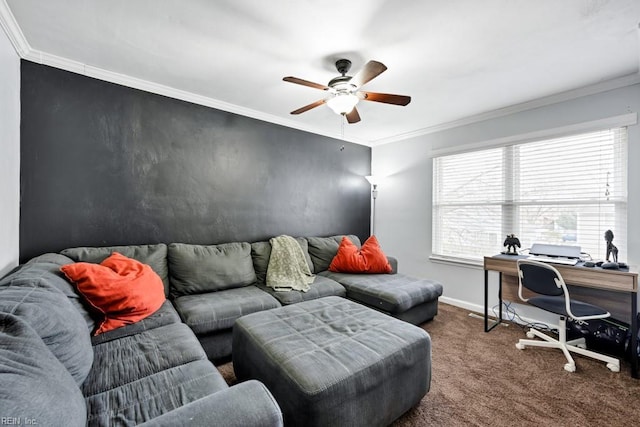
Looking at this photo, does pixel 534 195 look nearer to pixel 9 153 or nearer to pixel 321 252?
pixel 321 252

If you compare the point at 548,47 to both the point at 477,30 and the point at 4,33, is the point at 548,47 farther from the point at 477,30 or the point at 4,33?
the point at 4,33

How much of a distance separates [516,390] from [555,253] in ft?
4.68

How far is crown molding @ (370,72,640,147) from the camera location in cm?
238

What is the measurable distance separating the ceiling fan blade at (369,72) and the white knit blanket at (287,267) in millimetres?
1839

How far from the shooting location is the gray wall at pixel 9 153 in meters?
1.74

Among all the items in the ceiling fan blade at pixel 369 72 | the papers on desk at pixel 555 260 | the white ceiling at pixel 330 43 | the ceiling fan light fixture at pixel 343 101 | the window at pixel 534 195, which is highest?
the white ceiling at pixel 330 43

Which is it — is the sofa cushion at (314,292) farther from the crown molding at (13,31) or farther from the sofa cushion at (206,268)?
the crown molding at (13,31)

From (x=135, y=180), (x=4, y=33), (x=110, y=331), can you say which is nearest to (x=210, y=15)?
(x=4, y=33)

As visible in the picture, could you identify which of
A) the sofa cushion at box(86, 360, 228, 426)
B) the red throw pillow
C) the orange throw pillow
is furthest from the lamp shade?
the sofa cushion at box(86, 360, 228, 426)

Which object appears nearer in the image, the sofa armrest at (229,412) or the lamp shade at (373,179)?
the sofa armrest at (229,412)

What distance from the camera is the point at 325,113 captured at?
3258 mm

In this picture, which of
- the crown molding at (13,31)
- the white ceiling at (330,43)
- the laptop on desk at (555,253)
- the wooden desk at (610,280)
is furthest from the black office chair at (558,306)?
the crown molding at (13,31)

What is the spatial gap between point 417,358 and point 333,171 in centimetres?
290

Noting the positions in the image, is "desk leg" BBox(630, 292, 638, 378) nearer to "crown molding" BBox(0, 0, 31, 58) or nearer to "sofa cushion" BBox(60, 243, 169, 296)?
"sofa cushion" BBox(60, 243, 169, 296)
